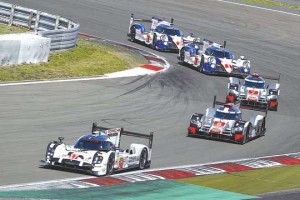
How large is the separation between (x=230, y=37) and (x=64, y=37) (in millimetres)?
14411

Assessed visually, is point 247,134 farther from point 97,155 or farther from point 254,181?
point 97,155

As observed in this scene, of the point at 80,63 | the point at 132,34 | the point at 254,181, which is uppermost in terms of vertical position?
the point at 132,34

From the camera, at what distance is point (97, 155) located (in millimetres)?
28875

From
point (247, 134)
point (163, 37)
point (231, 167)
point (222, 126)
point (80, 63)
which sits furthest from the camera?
point (163, 37)

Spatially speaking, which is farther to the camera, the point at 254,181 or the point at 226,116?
the point at 226,116

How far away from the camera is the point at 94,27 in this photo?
59562 mm

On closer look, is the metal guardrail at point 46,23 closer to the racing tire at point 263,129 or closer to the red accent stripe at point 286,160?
the racing tire at point 263,129

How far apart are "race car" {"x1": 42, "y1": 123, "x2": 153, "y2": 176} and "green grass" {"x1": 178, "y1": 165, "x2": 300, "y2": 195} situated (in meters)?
1.78

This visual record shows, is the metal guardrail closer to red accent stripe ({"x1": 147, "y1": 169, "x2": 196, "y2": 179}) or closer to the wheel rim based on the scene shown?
the wheel rim

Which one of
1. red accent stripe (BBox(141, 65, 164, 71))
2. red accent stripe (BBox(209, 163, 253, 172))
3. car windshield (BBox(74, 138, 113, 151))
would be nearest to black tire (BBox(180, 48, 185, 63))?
red accent stripe (BBox(141, 65, 164, 71))

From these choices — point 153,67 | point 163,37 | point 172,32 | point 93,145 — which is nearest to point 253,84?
point 153,67

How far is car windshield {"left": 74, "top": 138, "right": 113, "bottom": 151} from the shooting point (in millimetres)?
29375

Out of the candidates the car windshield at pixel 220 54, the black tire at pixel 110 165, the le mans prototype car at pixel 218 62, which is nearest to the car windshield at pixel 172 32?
the le mans prototype car at pixel 218 62

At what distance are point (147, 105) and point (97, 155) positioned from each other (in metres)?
12.0
